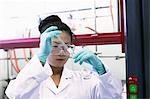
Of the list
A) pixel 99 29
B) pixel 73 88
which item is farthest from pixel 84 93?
pixel 99 29

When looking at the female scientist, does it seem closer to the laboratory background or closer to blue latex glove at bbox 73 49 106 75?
blue latex glove at bbox 73 49 106 75

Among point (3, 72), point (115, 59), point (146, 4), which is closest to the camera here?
point (146, 4)

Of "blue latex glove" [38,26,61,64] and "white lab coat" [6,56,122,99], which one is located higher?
"blue latex glove" [38,26,61,64]

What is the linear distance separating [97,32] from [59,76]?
34 centimetres

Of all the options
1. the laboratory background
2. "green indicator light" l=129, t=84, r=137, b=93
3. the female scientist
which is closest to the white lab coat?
the female scientist

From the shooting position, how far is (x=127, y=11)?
55cm

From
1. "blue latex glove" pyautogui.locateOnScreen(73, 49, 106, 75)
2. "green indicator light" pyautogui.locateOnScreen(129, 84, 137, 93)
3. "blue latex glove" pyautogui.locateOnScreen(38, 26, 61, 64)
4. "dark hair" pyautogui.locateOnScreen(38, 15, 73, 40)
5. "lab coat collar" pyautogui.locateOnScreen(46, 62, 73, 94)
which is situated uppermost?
"dark hair" pyautogui.locateOnScreen(38, 15, 73, 40)

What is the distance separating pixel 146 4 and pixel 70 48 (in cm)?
59

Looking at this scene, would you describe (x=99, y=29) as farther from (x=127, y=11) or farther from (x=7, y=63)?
(x=127, y=11)

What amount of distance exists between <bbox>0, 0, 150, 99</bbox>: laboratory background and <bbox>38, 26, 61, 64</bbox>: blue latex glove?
16cm

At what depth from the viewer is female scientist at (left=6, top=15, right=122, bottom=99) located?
1.01 meters

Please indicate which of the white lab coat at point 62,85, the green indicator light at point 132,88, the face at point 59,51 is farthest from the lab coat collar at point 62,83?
the green indicator light at point 132,88

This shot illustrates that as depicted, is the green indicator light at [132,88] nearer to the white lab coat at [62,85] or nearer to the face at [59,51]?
the white lab coat at [62,85]

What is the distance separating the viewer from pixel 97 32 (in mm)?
1315
